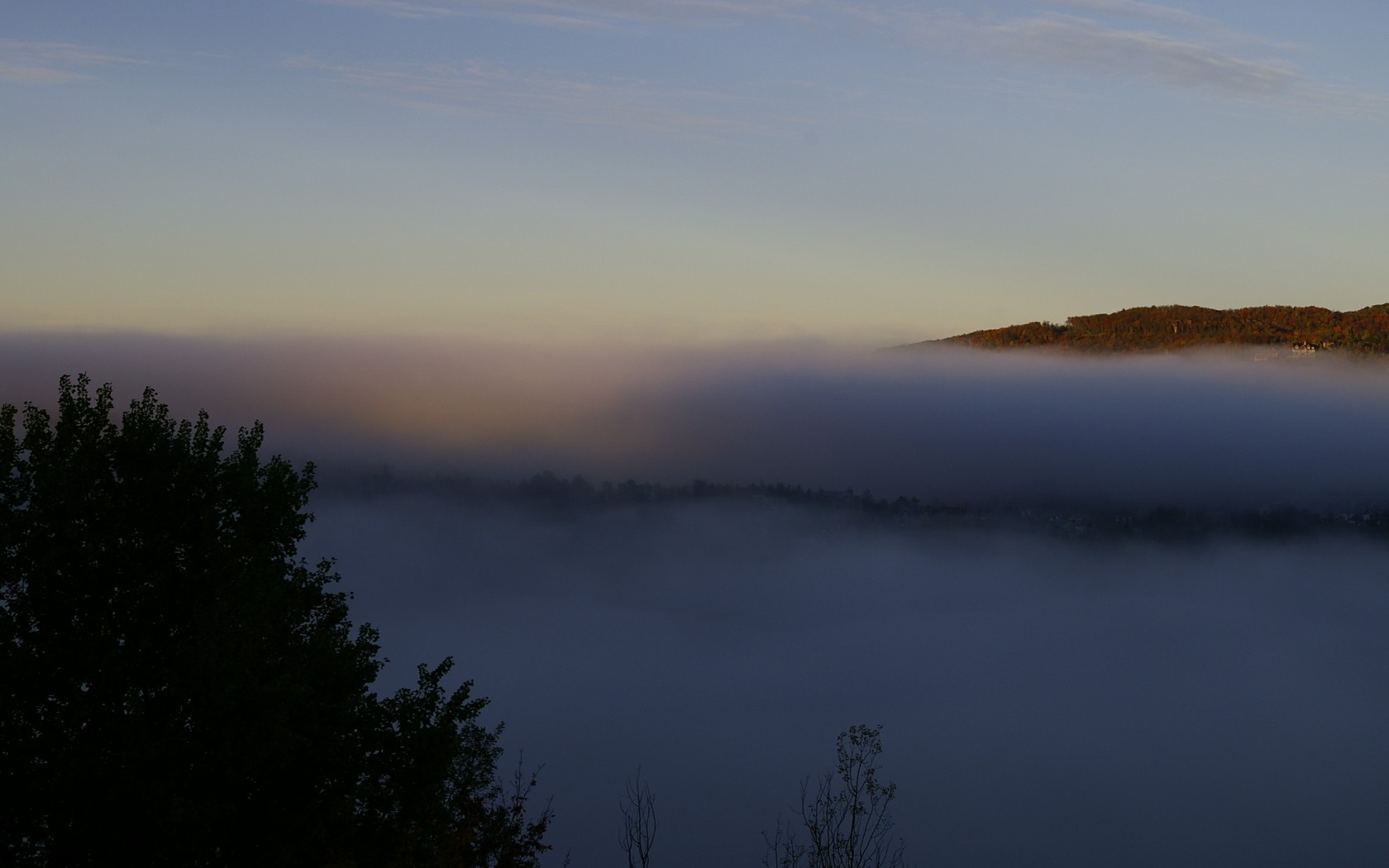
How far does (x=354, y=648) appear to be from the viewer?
1738cm

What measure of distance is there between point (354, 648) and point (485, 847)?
29.9ft

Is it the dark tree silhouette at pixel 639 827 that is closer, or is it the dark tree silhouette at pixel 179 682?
the dark tree silhouette at pixel 179 682

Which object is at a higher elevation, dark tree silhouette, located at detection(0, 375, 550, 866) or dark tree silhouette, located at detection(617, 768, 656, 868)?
dark tree silhouette, located at detection(0, 375, 550, 866)

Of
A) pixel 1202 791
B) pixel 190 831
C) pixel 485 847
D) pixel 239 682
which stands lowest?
pixel 1202 791

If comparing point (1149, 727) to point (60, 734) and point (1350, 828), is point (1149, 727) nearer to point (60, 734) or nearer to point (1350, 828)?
point (1350, 828)

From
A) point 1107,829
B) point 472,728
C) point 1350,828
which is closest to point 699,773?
point 1107,829

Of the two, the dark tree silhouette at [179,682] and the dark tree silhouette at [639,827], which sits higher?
the dark tree silhouette at [179,682]

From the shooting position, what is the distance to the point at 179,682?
51.1ft

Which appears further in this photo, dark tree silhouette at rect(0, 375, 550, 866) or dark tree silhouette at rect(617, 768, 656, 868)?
dark tree silhouette at rect(617, 768, 656, 868)

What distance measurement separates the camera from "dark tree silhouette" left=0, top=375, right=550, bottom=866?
15109mm

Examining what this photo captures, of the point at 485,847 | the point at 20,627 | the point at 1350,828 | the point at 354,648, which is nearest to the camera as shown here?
the point at 20,627

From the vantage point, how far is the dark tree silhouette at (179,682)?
595 inches

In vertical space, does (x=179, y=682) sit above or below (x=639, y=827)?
above

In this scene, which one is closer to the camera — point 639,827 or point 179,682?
point 179,682
